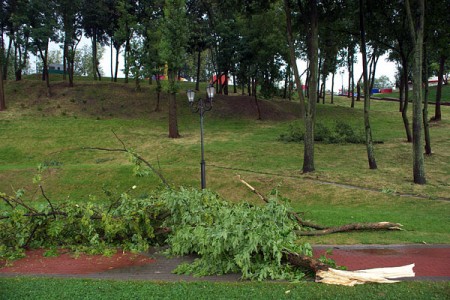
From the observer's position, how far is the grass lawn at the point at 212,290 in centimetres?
492

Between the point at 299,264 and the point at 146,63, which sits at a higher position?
the point at 146,63

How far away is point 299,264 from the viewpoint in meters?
5.88

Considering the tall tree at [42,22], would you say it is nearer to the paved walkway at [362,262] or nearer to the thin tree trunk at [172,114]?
the thin tree trunk at [172,114]

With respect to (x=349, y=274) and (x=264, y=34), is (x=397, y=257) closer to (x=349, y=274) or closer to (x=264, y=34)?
(x=349, y=274)

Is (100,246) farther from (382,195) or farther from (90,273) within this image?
(382,195)

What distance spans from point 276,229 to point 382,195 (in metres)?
9.73

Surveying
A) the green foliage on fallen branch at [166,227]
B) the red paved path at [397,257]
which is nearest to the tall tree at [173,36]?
the green foliage on fallen branch at [166,227]

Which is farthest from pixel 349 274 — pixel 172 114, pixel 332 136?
pixel 172 114

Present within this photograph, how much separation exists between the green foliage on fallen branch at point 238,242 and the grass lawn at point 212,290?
0.42 metres

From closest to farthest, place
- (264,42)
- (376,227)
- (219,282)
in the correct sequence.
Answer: (219,282) < (376,227) < (264,42)

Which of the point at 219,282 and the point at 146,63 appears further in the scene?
the point at 146,63

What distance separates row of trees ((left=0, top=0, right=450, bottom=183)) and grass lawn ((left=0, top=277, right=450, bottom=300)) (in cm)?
1181

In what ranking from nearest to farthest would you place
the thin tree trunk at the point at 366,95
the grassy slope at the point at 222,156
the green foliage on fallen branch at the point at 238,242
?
the green foliage on fallen branch at the point at 238,242
the grassy slope at the point at 222,156
the thin tree trunk at the point at 366,95

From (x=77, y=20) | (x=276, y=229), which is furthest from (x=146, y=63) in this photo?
(x=276, y=229)
